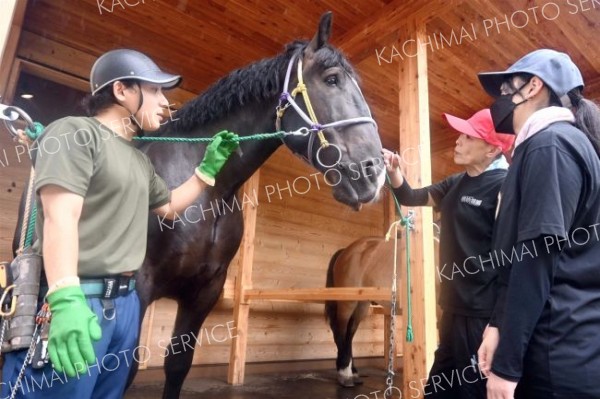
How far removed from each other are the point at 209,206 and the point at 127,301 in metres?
0.72

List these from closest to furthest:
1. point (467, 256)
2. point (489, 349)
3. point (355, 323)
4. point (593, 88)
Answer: point (489, 349)
point (467, 256)
point (593, 88)
point (355, 323)

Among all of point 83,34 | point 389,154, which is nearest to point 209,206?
point 389,154

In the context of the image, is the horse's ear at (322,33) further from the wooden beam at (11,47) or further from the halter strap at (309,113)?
the wooden beam at (11,47)

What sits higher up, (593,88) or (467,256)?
(593,88)

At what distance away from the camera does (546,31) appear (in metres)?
2.89

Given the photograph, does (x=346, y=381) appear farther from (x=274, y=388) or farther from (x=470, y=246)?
(x=470, y=246)

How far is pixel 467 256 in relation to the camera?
5.24 ft

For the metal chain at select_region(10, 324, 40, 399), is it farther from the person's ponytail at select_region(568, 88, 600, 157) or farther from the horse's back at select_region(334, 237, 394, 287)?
the horse's back at select_region(334, 237, 394, 287)

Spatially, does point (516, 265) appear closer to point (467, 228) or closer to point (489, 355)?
point (489, 355)

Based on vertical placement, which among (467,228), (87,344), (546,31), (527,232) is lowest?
(87,344)

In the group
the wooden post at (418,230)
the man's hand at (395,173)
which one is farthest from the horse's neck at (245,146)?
the wooden post at (418,230)

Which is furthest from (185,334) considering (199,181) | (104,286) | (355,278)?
(355,278)

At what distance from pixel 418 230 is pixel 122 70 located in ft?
5.52

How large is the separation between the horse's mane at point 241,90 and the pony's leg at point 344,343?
9.89ft
